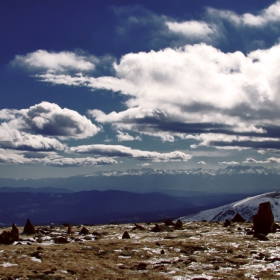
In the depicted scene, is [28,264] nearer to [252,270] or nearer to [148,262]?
[148,262]

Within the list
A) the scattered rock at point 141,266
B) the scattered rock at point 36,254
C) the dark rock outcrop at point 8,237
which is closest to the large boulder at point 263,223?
the scattered rock at point 141,266

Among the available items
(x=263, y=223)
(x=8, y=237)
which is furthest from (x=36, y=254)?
(x=263, y=223)

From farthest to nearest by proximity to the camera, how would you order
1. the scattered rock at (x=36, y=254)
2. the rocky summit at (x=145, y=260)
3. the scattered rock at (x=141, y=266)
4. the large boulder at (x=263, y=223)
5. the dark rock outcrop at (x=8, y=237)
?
the large boulder at (x=263, y=223), the dark rock outcrop at (x=8, y=237), the scattered rock at (x=36, y=254), the scattered rock at (x=141, y=266), the rocky summit at (x=145, y=260)

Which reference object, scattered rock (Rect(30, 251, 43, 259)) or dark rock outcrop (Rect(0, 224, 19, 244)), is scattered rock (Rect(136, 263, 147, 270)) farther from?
dark rock outcrop (Rect(0, 224, 19, 244))

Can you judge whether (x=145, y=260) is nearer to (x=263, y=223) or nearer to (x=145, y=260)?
(x=145, y=260)

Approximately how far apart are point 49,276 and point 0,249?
11185mm

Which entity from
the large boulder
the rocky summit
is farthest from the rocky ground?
the large boulder

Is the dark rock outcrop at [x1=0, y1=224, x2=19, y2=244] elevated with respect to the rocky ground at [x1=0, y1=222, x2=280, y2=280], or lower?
lower

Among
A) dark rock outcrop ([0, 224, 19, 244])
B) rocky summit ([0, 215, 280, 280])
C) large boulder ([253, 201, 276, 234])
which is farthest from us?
large boulder ([253, 201, 276, 234])

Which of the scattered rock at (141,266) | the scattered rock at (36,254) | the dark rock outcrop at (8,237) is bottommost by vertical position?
the dark rock outcrop at (8,237)

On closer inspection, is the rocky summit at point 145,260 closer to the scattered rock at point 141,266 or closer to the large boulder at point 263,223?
the scattered rock at point 141,266

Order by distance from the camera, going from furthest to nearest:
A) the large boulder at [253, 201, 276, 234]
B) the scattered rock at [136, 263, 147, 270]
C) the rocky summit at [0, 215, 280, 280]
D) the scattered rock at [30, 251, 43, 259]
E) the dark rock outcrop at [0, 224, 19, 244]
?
the large boulder at [253, 201, 276, 234] < the dark rock outcrop at [0, 224, 19, 244] < the scattered rock at [30, 251, 43, 259] < the scattered rock at [136, 263, 147, 270] < the rocky summit at [0, 215, 280, 280]

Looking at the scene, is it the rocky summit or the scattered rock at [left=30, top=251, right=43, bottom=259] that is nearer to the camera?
the rocky summit

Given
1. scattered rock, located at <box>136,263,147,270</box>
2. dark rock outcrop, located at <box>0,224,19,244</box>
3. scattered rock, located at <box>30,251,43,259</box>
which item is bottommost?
dark rock outcrop, located at <box>0,224,19,244</box>
